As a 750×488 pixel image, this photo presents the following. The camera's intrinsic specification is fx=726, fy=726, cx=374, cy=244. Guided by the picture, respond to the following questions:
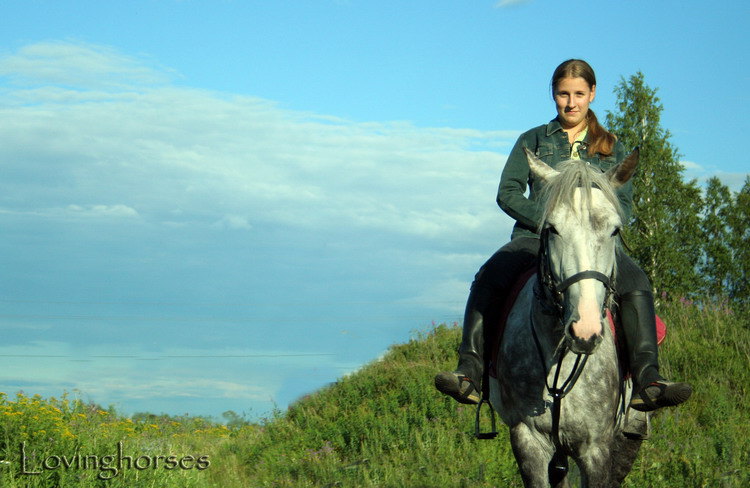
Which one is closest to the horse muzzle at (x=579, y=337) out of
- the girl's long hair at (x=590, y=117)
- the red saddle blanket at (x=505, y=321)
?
the red saddle blanket at (x=505, y=321)

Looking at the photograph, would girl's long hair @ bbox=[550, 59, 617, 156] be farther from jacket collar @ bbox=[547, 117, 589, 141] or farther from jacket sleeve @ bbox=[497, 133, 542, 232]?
Result: jacket sleeve @ bbox=[497, 133, 542, 232]

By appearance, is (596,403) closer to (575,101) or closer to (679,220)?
(575,101)

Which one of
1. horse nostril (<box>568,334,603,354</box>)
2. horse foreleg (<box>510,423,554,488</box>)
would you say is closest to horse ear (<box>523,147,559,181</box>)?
horse nostril (<box>568,334,603,354</box>)

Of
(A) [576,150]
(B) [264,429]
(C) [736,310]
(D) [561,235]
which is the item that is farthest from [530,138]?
(C) [736,310]

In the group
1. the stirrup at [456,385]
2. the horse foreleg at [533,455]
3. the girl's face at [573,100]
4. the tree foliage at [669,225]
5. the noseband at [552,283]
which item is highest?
the tree foliage at [669,225]

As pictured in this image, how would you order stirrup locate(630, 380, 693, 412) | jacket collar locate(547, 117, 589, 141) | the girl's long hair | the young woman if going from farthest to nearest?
jacket collar locate(547, 117, 589, 141) → the girl's long hair → the young woman → stirrup locate(630, 380, 693, 412)

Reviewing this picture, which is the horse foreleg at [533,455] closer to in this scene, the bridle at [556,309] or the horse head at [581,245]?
the bridle at [556,309]

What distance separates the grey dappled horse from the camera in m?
3.74

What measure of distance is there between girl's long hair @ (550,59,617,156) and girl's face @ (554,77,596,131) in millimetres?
37

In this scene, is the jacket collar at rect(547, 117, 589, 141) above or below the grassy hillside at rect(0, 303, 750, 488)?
above

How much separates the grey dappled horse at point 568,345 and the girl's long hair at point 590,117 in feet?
3.42

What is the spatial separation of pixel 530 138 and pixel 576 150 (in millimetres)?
386

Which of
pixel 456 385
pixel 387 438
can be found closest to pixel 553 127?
pixel 456 385

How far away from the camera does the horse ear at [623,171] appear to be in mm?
4117
